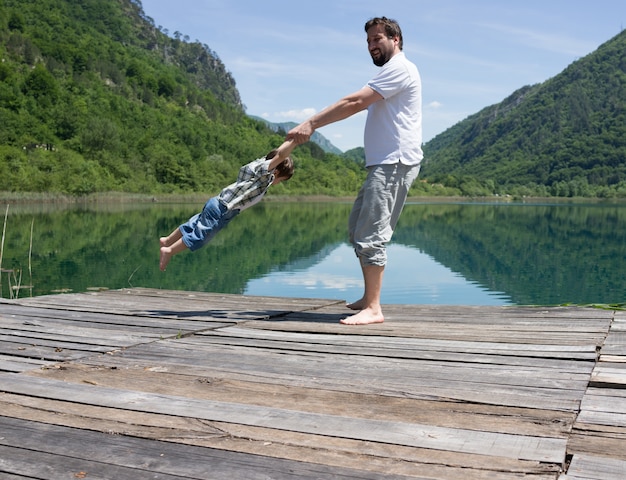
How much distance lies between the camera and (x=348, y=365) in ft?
9.95

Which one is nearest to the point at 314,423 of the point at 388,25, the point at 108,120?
the point at 388,25

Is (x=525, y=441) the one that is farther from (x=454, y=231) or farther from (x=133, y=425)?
(x=454, y=231)

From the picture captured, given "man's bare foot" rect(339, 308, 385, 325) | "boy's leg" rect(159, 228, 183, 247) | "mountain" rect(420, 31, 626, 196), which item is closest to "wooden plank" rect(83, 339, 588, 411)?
"man's bare foot" rect(339, 308, 385, 325)

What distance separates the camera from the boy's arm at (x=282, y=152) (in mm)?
4238

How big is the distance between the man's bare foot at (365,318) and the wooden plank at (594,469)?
243cm

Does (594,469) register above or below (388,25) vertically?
below

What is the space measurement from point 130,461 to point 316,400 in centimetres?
78

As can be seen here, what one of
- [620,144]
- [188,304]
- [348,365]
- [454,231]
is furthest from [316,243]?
[620,144]

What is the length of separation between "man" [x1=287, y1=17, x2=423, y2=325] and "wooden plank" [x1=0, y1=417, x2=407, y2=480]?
7.67 ft

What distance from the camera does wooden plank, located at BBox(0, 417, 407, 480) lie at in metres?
1.78

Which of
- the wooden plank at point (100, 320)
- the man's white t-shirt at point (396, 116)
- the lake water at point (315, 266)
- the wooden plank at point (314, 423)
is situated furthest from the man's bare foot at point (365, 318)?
the lake water at point (315, 266)

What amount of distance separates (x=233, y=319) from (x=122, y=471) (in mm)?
2770

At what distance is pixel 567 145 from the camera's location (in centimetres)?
16062

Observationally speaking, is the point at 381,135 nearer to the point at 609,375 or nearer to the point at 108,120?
the point at 609,375
